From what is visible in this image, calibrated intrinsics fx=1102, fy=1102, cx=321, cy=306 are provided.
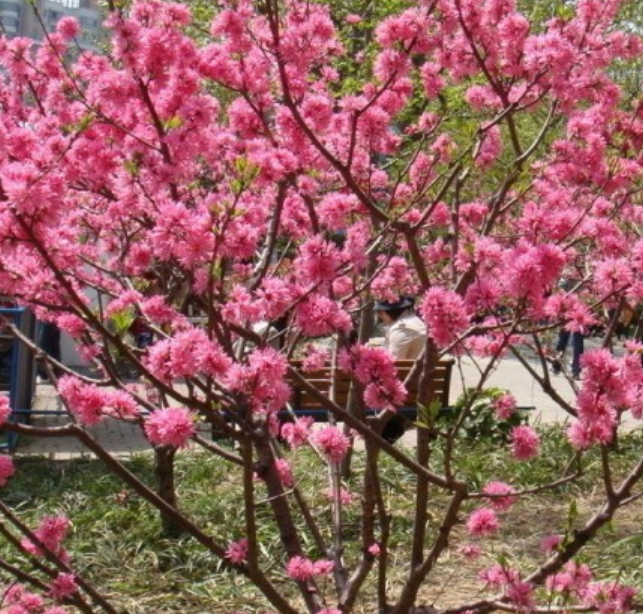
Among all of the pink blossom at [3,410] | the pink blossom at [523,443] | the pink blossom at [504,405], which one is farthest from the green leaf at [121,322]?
the pink blossom at [504,405]

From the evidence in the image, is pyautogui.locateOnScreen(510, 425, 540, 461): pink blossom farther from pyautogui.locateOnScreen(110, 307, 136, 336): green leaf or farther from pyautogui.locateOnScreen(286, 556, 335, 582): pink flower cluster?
pyautogui.locateOnScreen(110, 307, 136, 336): green leaf

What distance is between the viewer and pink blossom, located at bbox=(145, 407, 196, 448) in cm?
293

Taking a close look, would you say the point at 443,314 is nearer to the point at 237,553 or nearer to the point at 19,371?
the point at 237,553

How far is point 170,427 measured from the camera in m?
2.93

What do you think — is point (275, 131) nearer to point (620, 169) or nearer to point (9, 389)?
point (620, 169)

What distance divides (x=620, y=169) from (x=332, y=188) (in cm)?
179

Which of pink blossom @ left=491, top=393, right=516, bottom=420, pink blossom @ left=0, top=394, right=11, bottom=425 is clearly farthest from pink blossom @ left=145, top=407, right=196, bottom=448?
pink blossom @ left=491, top=393, right=516, bottom=420

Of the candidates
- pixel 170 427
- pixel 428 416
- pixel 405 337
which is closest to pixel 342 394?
Result: pixel 405 337

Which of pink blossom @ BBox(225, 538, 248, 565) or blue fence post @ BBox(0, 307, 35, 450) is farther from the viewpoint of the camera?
blue fence post @ BBox(0, 307, 35, 450)

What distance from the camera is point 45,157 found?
3.58 m

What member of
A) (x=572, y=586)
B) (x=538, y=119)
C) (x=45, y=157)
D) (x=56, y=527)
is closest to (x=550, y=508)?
(x=572, y=586)

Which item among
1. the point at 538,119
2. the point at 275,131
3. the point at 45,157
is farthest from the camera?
the point at 538,119

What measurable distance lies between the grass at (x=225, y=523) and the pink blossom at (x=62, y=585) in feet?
6.16

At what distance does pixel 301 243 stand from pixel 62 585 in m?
1.87
